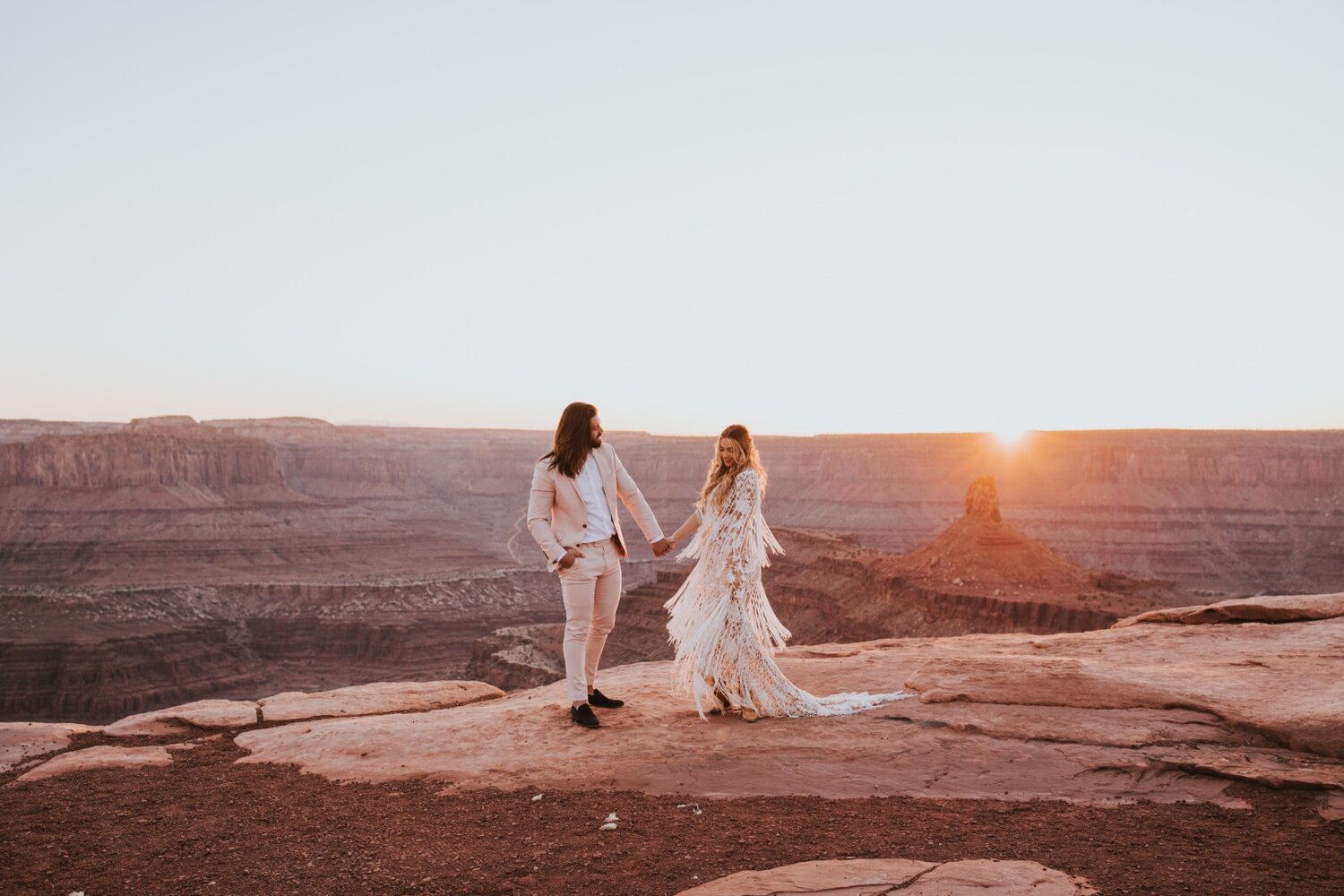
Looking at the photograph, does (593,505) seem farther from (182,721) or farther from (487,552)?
(487,552)

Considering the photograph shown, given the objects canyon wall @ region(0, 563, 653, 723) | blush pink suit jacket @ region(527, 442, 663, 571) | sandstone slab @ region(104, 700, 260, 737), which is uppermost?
blush pink suit jacket @ region(527, 442, 663, 571)

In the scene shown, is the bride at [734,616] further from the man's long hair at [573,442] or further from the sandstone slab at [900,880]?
the sandstone slab at [900,880]

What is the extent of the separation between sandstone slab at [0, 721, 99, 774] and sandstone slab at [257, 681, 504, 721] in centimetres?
151

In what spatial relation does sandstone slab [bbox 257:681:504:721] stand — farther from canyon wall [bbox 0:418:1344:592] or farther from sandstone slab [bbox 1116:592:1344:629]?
canyon wall [bbox 0:418:1344:592]

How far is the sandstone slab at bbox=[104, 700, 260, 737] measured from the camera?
26.7ft

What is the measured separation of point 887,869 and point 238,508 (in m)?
83.2

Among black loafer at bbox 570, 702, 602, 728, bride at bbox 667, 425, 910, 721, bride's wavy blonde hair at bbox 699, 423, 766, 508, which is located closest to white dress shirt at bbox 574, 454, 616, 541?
bride at bbox 667, 425, 910, 721

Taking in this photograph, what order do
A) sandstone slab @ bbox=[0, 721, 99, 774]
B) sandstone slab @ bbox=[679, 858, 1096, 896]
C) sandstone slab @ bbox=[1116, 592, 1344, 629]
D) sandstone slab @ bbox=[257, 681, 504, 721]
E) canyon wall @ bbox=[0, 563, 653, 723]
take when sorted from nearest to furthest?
sandstone slab @ bbox=[679, 858, 1096, 896], sandstone slab @ bbox=[0, 721, 99, 774], sandstone slab @ bbox=[257, 681, 504, 721], sandstone slab @ bbox=[1116, 592, 1344, 629], canyon wall @ bbox=[0, 563, 653, 723]

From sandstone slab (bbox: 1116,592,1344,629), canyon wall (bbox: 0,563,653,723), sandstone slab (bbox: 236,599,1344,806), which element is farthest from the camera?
canyon wall (bbox: 0,563,653,723)

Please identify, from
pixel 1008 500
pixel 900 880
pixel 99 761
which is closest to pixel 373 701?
pixel 99 761

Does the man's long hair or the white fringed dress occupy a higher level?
the man's long hair

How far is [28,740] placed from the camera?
775 cm

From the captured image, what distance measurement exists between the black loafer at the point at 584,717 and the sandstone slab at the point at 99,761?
2959 mm

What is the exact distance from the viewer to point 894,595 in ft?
117
